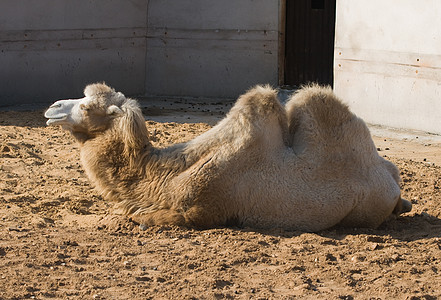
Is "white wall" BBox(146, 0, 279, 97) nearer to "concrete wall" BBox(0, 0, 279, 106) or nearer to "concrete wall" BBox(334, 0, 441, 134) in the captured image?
"concrete wall" BBox(0, 0, 279, 106)

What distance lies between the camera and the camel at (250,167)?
5598 millimetres

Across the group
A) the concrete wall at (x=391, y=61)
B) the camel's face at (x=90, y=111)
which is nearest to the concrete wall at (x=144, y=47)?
the concrete wall at (x=391, y=61)

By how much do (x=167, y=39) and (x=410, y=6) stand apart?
5.13m

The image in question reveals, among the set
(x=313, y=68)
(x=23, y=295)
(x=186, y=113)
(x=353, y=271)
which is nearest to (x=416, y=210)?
(x=353, y=271)

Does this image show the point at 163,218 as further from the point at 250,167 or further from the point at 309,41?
the point at 309,41

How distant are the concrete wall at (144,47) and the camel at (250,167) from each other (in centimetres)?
736

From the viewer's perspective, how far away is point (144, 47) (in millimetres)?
14461

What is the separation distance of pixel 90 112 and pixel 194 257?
1.62 metres

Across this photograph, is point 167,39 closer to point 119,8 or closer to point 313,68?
point 119,8

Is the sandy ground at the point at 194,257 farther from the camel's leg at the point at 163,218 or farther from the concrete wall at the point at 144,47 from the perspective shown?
the concrete wall at the point at 144,47

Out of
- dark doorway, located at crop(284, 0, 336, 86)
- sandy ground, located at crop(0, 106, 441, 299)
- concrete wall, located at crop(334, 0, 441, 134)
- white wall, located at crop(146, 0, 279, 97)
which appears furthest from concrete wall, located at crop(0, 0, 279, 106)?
sandy ground, located at crop(0, 106, 441, 299)

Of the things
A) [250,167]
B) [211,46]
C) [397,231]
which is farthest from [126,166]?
[211,46]

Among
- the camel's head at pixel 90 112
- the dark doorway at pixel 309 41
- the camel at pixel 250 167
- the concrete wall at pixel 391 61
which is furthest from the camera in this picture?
the dark doorway at pixel 309 41

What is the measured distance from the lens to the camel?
560cm
